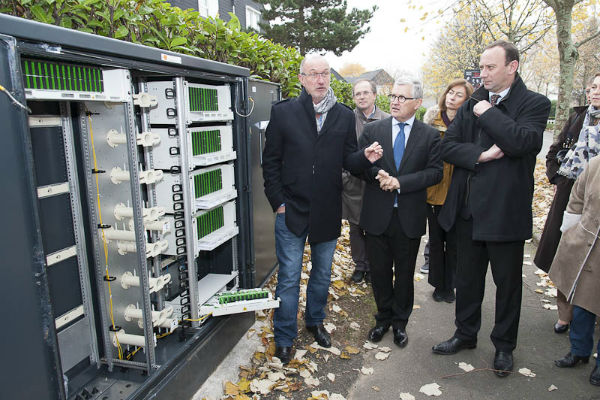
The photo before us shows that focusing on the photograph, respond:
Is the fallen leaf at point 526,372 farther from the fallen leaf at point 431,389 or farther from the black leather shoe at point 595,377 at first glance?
the fallen leaf at point 431,389

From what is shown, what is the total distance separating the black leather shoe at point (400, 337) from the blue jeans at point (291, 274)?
0.82m

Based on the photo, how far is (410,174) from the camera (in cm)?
354

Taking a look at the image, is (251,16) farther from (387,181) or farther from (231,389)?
(231,389)

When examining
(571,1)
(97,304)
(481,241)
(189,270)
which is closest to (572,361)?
(481,241)

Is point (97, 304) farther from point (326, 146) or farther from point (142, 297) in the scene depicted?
point (326, 146)

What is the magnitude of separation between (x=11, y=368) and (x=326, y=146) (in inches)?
96.7

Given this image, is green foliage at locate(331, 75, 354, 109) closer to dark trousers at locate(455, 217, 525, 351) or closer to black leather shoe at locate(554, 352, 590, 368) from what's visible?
dark trousers at locate(455, 217, 525, 351)

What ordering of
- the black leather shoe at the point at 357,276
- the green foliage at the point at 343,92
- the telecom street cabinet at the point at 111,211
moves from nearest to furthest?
the telecom street cabinet at the point at 111,211, the black leather shoe at the point at 357,276, the green foliage at the point at 343,92

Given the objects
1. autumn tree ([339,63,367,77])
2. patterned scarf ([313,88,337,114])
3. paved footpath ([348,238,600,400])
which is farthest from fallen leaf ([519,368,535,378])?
autumn tree ([339,63,367,77])

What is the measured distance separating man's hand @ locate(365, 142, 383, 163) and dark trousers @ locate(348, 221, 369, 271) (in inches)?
73.3

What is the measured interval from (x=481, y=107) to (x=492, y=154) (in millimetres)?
369

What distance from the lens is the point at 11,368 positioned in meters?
1.74

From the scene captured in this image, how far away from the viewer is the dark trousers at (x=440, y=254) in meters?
4.62

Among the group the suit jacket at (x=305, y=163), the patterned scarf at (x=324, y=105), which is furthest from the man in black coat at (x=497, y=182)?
the patterned scarf at (x=324, y=105)
